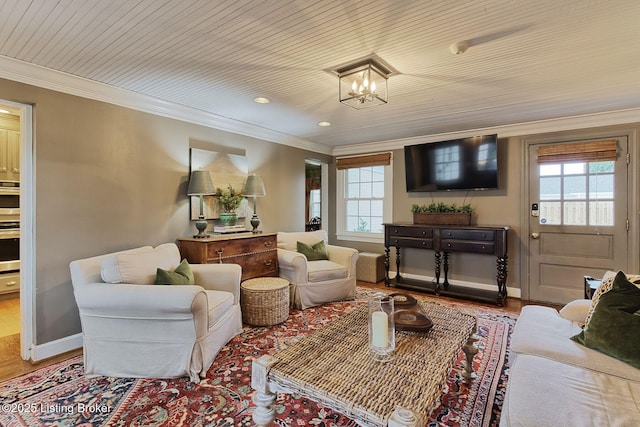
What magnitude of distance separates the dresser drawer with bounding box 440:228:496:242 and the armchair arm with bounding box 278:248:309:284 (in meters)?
1.96

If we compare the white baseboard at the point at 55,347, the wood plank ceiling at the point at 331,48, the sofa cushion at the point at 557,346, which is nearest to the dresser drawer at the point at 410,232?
the wood plank ceiling at the point at 331,48

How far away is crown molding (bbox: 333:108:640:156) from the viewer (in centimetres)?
346

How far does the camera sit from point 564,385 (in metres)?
1.33

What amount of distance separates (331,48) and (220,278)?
2108mm

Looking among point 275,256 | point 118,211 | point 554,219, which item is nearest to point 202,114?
point 118,211

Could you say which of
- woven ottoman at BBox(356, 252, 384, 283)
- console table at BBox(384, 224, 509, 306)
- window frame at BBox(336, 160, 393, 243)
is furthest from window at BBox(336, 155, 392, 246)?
console table at BBox(384, 224, 509, 306)

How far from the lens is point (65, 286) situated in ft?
8.55

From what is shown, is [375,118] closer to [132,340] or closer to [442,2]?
[442,2]

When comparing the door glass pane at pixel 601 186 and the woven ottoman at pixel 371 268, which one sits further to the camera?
the woven ottoman at pixel 371 268

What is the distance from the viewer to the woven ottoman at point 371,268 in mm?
4871

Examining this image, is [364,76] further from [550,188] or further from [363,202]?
[363,202]

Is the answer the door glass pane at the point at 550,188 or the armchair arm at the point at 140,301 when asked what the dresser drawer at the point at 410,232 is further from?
the armchair arm at the point at 140,301

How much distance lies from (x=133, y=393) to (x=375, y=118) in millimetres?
3483

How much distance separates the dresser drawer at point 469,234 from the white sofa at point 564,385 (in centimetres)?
204
